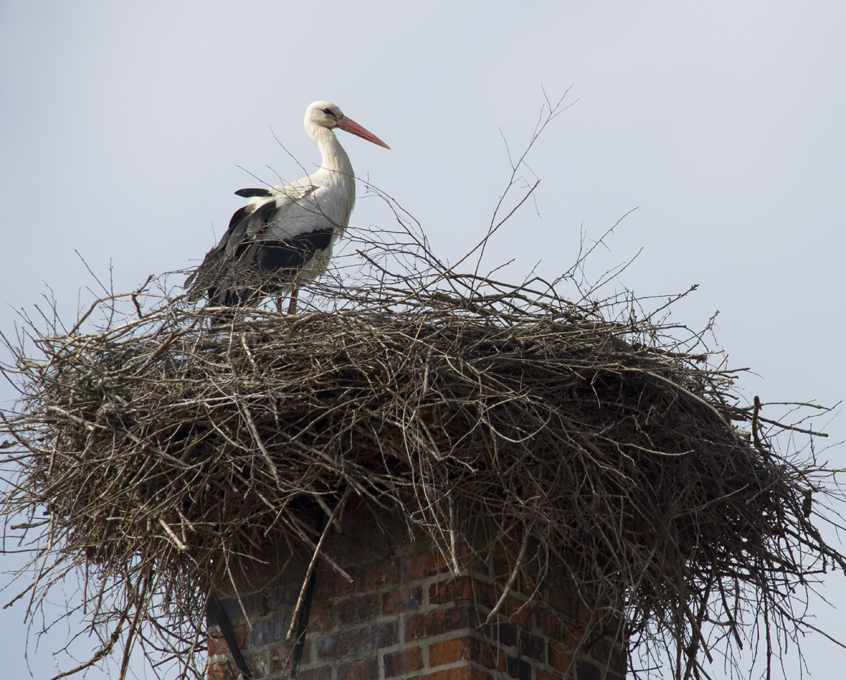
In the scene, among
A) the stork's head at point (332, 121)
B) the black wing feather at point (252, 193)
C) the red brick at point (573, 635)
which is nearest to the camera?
the red brick at point (573, 635)

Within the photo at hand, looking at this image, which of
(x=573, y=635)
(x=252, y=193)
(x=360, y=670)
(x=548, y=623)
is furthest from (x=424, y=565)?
(x=252, y=193)

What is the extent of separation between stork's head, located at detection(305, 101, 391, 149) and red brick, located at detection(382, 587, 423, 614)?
437 centimetres

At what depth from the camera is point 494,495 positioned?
404cm

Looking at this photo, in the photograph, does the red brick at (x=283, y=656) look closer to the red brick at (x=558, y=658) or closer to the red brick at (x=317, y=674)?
the red brick at (x=317, y=674)

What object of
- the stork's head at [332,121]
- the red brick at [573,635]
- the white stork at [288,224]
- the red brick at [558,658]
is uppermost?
the stork's head at [332,121]

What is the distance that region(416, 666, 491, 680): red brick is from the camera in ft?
12.2

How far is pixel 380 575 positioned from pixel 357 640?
22 cm

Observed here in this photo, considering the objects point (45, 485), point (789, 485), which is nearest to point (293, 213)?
point (45, 485)

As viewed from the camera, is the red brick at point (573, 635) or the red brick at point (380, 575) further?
the red brick at point (573, 635)

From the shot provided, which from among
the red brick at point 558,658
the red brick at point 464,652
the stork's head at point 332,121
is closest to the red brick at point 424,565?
the red brick at point 464,652

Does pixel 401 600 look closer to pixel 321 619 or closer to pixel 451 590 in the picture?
pixel 451 590

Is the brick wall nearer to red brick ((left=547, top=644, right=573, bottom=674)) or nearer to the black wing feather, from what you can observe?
red brick ((left=547, top=644, right=573, bottom=674))

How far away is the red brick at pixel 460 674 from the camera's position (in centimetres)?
371

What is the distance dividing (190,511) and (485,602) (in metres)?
1.01
